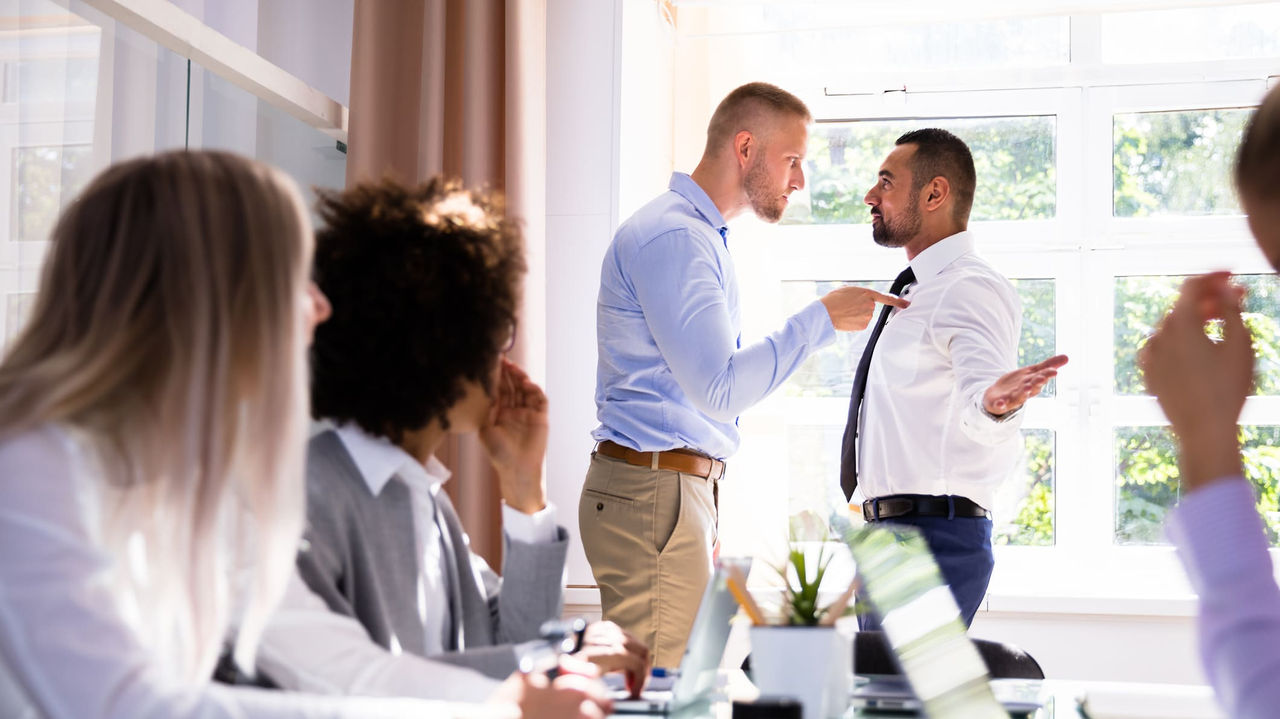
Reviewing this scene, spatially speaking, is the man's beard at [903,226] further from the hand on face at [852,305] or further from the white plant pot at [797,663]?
the white plant pot at [797,663]

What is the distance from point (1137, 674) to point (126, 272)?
3.42 m

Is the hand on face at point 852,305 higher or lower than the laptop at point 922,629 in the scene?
higher

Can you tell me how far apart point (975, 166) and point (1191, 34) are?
834 mm

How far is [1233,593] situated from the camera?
851 mm

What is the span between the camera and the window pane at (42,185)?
1788 millimetres

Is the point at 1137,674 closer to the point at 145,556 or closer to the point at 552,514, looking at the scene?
the point at 552,514

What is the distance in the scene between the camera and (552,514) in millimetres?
1580

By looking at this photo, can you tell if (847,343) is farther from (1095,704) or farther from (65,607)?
(65,607)

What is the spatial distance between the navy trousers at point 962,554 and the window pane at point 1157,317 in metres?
1.37

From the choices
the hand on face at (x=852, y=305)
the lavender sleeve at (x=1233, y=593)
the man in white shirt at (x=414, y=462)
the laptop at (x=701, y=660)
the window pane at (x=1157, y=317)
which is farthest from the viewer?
the window pane at (x=1157, y=317)

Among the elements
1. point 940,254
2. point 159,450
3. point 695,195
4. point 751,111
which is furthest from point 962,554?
point 159,450

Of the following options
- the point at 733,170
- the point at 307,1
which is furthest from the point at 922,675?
the point at 307,1

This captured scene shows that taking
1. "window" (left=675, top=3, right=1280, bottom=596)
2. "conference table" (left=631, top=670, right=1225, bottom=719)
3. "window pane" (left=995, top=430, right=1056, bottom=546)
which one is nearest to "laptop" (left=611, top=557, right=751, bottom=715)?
"conference table" (left=631, top=670, right=1225, bottom=719)

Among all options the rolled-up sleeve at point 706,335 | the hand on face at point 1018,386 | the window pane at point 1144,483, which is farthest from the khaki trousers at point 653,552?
the window pane at point 1144,483
